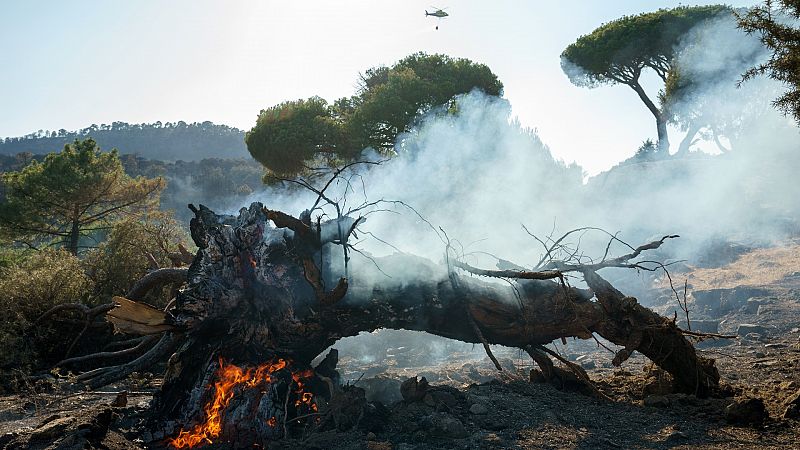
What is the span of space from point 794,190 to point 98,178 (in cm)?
2261

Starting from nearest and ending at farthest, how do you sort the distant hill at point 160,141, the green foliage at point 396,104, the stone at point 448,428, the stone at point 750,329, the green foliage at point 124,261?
the stone at point 448,428 → the green foliage at point 124,261 → the stone at point 750,329 → the green foliage at point 396,104 → the distant hill at point 160,141

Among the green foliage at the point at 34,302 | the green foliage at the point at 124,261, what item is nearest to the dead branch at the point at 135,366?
the green foliage at the point at 34,302

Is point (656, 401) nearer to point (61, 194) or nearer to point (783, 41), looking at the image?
point (783, 41)

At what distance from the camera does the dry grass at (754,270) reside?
13.4 metres

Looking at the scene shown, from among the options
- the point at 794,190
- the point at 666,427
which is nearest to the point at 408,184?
the point at 666,427

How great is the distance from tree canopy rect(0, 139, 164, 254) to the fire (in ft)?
34.6

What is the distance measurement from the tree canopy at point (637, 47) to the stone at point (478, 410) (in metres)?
24.2

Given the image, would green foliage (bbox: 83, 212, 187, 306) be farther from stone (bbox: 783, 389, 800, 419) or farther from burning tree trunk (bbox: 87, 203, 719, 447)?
stone (bbox: 783, 389, 800, 419)

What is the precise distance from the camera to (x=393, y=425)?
486 cm

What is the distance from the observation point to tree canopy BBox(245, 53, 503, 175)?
17.3 meters

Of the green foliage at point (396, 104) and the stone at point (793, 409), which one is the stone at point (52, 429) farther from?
the green foliage at point (396, 104)

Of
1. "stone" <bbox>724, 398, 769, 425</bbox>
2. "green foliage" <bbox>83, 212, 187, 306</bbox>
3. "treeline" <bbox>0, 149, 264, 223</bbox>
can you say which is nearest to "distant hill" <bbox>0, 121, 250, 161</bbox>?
"treeline" <bbox>0, 149, 264, 223</bbox>

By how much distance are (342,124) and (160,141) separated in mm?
69701

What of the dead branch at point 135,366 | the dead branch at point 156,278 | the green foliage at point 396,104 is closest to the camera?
the dead branch at point 135,366
